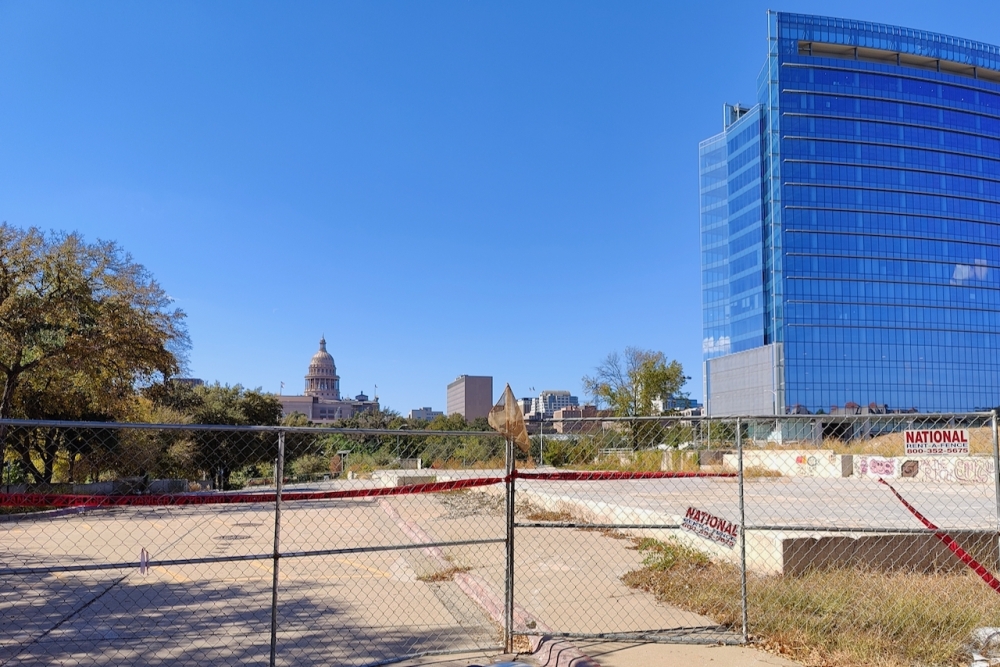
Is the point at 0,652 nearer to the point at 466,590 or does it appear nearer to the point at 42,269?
the point at 466,590

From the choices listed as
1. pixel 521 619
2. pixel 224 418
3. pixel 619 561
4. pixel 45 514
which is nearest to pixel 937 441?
pixel 521 619

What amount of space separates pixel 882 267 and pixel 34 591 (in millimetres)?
86464

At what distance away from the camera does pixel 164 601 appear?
28.5 feet

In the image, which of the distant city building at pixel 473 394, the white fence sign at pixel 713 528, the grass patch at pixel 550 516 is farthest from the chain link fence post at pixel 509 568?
the distant city building at pixel 473 394

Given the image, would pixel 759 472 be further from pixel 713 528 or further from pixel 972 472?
pixel 713 528

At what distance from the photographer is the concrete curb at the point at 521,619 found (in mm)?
6077

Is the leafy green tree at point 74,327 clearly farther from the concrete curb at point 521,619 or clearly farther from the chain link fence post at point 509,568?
the chain link fence post at point 509,568

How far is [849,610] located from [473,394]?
164 m

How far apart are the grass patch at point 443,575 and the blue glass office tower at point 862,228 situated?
72.3m

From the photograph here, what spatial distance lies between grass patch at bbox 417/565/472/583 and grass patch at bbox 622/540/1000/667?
2487 mm

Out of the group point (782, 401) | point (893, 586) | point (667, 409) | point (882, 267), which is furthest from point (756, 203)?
point (893, 586)

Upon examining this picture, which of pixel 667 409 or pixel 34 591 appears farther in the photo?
pixel 667 409

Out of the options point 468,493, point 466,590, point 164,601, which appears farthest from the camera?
point 468,493

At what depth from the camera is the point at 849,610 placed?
7027 millimetres
